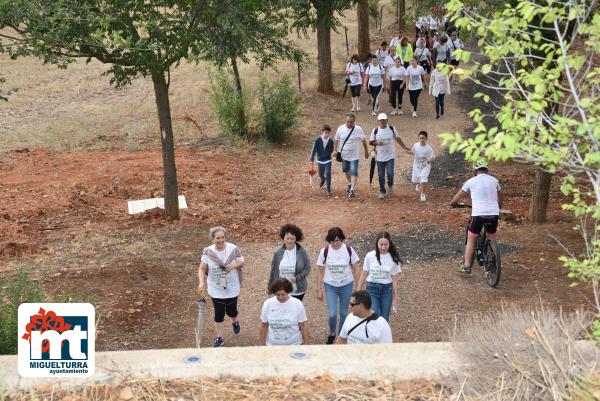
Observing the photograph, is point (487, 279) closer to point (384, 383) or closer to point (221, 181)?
point (384, 383)

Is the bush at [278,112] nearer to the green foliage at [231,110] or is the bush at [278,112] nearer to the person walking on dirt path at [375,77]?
the green foliage at [231,110]

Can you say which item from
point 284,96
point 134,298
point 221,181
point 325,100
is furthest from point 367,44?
point 134,298

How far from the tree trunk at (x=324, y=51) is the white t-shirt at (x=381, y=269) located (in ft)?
48.6

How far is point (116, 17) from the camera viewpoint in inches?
424

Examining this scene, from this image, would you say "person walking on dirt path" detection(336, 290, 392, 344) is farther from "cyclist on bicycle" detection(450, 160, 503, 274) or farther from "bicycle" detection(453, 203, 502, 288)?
"cyclist on bicycle" detection(450, 160, 503, 274)

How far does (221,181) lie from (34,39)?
292 inches

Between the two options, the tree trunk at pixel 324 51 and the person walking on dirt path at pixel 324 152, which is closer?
the person walking on dirt path at pixel 324 152

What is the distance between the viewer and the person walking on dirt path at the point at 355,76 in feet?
67.5

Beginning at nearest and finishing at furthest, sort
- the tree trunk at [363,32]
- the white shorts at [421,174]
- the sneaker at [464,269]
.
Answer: the sneaker at [464,269] < the white shorts at [421,174] < the tree trunk at [363,32]

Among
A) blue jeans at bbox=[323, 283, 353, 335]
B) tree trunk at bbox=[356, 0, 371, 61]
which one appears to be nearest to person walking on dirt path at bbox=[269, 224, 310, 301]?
blue jeans at bbox=[323, 283, 353, 335]

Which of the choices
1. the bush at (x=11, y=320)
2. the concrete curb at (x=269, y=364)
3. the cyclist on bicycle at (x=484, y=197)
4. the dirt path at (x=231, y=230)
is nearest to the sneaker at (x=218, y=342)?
the dirt path at (x=231, y=230)

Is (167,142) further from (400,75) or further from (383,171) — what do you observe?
(400,75)

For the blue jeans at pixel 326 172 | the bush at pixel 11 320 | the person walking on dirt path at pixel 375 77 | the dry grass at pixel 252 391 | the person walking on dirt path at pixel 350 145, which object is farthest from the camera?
the person walking on dirt path at pixel 375 77

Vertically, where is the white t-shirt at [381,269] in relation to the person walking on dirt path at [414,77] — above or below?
below
